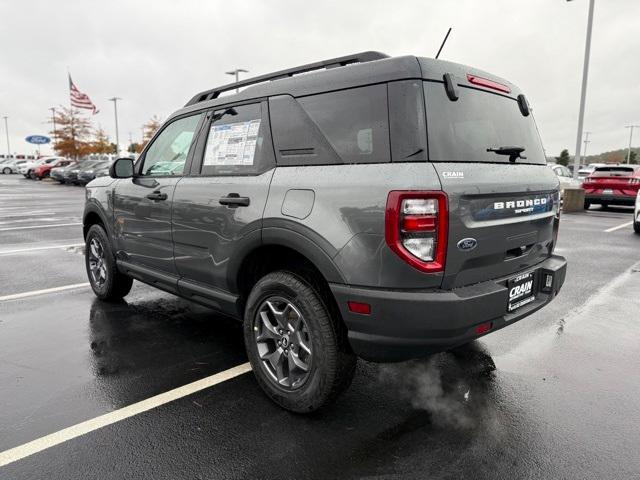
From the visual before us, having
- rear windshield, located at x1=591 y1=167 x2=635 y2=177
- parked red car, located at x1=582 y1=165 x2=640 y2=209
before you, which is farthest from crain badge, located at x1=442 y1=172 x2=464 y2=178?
rear windshield, located at x1=591 y1=167 x2=635 y2=177

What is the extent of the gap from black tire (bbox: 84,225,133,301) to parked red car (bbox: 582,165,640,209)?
1507 cm

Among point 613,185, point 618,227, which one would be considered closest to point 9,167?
point 613,185

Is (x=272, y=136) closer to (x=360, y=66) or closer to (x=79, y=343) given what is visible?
(x=360, y=66)

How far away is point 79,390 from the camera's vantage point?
314 centimetres

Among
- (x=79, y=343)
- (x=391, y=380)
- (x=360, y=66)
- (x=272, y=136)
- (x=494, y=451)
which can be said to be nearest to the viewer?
(x=494, y=451)

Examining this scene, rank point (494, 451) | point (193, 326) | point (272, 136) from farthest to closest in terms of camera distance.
Answer: 1. point (193, 326)
2. point (272, 136)
3. point (494, 451)

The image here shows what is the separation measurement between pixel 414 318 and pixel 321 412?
950 mm

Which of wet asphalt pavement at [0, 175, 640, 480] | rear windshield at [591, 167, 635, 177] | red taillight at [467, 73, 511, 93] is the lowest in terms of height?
wet asphalt pavement at [0, 175, 640, 480]

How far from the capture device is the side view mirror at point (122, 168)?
4328 mm

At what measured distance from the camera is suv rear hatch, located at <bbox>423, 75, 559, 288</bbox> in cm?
242

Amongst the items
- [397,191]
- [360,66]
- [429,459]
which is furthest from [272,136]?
[429,459]

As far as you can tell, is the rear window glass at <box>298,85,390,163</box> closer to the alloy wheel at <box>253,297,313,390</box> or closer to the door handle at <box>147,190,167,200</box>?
the alloy wheel at <box>253,297,313,390</box>

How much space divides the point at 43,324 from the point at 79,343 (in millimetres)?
736

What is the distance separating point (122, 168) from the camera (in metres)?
4.32
